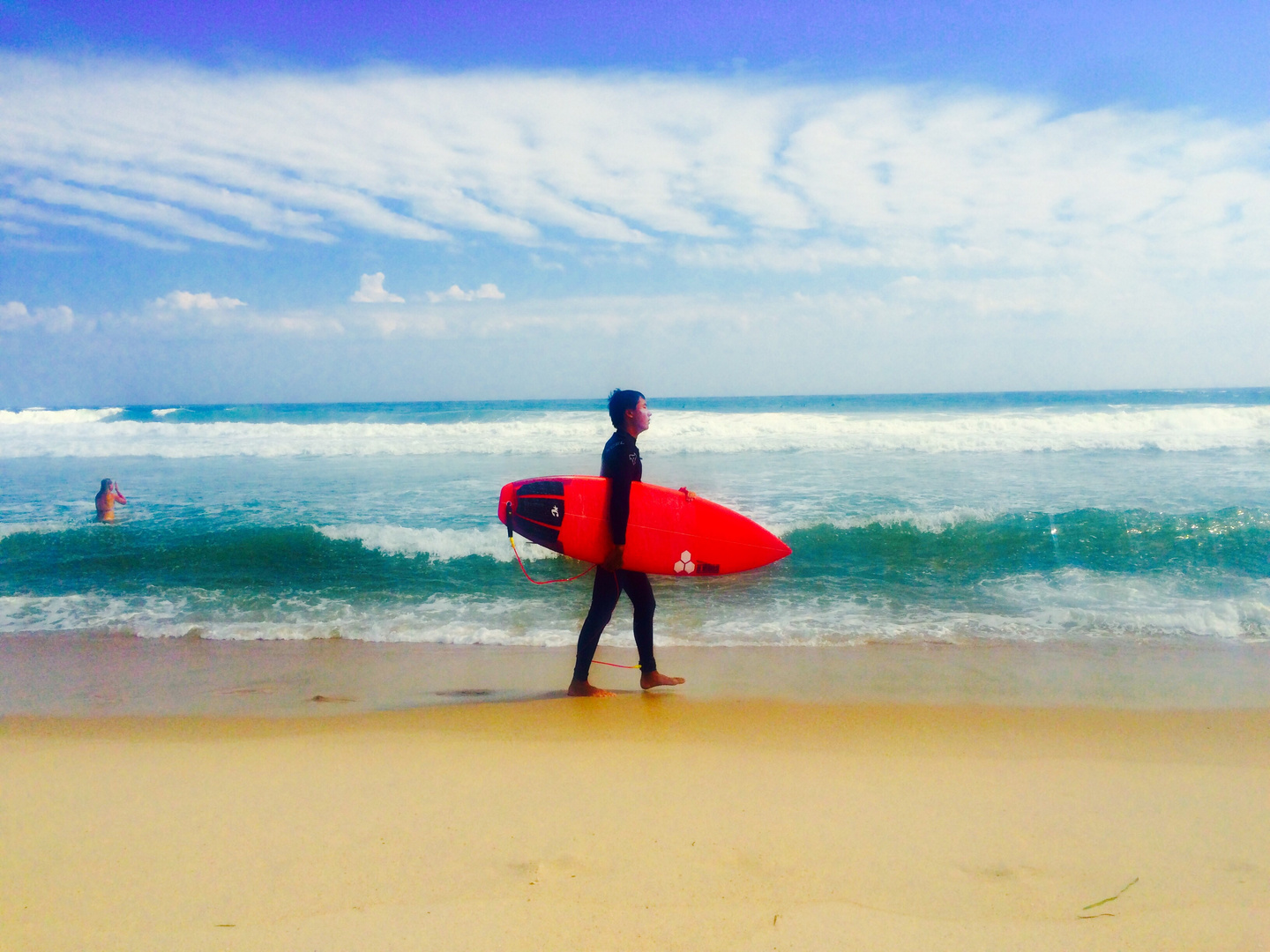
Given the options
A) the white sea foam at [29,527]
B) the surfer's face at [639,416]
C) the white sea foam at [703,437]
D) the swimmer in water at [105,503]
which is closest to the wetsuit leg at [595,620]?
the surfer's face at [639,416]

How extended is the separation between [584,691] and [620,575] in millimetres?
705

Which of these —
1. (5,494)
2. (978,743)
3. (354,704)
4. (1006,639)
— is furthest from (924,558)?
(5,494)

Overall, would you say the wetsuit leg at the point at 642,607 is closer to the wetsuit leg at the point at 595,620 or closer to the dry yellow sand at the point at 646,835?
the wetsuit leg at the point at 595,620

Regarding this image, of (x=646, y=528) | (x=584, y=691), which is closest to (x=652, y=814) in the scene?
(x=584, y=691)

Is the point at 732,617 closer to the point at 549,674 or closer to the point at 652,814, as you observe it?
the point at 549,674

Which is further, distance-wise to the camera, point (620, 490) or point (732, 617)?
point (732, 617)

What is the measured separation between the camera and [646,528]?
4402 mm

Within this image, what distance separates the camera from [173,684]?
14.9 ft

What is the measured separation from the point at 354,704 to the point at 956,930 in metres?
3.36

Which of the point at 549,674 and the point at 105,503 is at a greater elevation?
the point at 105,503

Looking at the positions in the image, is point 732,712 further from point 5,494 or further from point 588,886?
point 5,494

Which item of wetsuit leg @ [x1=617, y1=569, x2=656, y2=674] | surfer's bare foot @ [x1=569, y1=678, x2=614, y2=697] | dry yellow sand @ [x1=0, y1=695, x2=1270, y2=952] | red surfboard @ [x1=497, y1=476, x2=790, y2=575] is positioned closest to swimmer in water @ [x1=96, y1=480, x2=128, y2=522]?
dry yellow sand @ [x1=0, y1=695, x2=1270, y2=952]

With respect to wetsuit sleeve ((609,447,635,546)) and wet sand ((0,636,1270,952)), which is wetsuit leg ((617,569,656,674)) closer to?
wet sand ((0,636,1270,952))

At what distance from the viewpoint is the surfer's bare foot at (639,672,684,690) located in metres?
4.21
